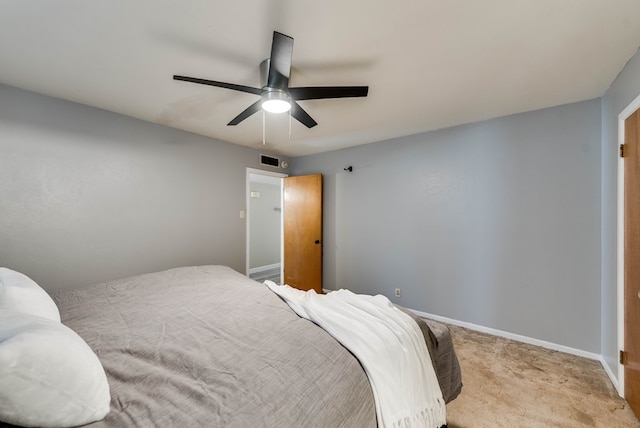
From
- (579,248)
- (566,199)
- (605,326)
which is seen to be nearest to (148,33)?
(566,199)

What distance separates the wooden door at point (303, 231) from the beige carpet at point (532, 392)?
2174mm

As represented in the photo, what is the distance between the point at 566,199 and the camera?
2332 mm

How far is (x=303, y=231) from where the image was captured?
413 centimetres

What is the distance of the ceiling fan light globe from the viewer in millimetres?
1649

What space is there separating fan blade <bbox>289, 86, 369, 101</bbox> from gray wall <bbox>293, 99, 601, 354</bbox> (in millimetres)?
1859

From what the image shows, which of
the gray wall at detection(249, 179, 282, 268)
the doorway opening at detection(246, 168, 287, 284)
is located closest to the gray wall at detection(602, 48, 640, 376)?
the doorway opening at detection(246, 168, 287, 284)

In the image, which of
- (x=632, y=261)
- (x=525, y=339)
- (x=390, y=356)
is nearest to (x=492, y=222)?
(x=632, y=261)

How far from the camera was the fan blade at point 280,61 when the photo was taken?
4.30 ft

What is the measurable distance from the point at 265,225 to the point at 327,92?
4.78 m

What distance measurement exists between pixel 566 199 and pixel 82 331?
379cm

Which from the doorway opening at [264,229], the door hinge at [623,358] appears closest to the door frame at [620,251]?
the door hinge at [623,358]

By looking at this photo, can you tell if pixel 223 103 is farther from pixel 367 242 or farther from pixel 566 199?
pixel 566 199

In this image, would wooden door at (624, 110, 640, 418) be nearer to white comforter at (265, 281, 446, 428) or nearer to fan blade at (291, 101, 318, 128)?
white comforter at (265, 281, 446, 428)

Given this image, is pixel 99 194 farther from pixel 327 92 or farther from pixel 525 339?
pixel 525 339
